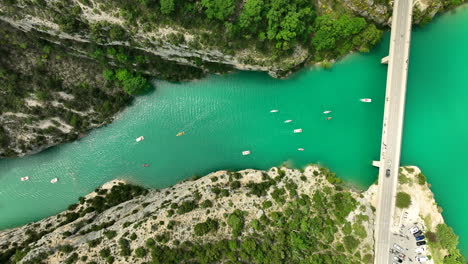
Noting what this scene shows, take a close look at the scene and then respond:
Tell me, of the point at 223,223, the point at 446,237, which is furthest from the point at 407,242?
the point at 223,223

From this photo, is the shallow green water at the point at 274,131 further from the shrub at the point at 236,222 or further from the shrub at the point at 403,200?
the shrub at the point at 236,222

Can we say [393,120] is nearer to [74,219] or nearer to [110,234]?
[110,234]

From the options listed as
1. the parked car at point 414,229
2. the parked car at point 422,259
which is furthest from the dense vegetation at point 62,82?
the parked car at point 422,259

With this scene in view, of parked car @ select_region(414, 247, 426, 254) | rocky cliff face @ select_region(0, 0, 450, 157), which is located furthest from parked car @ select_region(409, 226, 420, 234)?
rocky cliff face @ select_region(0, 0, 450, 157)

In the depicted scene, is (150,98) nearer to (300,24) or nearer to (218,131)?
(218,131)

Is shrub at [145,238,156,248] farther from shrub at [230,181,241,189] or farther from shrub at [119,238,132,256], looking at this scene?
shrub at [230,181,241,189]
